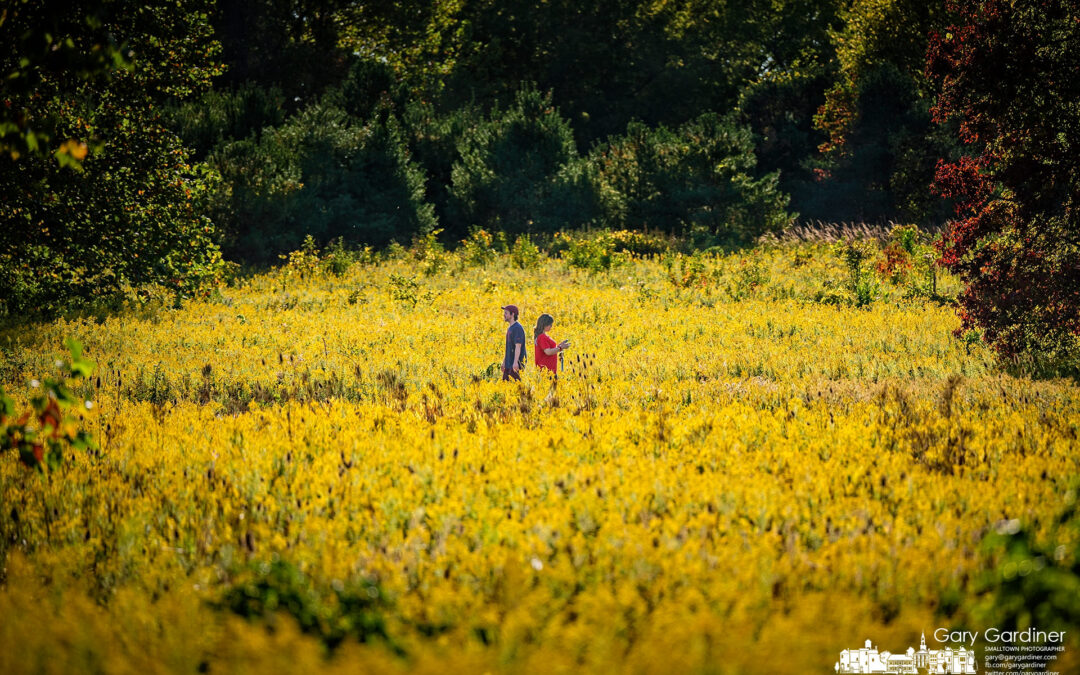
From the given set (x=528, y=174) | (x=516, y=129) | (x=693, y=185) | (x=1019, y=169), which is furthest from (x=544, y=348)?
(x=516, y=129)

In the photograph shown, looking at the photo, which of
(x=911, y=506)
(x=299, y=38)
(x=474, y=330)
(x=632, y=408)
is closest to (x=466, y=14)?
(x=299, y=38)

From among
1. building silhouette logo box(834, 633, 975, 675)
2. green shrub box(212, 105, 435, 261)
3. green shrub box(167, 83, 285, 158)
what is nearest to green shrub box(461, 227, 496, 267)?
green shrub box(212, 105, 435, 261)

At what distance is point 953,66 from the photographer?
11922mm

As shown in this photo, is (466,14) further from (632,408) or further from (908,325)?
(632,408)

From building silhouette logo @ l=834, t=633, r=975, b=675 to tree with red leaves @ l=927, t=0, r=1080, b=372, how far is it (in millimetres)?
9525

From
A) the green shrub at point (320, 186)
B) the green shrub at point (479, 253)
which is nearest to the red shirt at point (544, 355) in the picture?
the green shrub at point (479, 253)

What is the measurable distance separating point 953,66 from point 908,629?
425 inches

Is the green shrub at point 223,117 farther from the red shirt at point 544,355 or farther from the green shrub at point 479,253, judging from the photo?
the red shirt at point 544,355

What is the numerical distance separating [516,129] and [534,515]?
28836 mm

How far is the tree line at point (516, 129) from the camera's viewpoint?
37.3 ft

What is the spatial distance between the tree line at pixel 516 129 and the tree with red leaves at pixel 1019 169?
38mm

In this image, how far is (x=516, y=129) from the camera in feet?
106

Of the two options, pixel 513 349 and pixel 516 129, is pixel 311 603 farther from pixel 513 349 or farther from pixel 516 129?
pixel 516 129

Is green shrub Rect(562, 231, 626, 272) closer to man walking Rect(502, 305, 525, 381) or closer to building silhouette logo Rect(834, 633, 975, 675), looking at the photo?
man walking Rect(502, 305, 525, 381)
